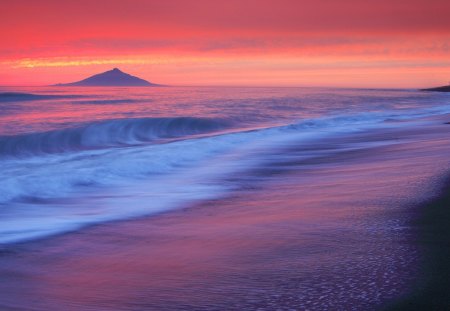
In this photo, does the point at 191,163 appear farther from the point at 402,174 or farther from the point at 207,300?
the point at 207,300

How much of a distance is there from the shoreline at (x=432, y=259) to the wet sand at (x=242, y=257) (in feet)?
0.26

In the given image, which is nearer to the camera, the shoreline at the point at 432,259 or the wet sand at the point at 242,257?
the shoreline at the point at 432,259

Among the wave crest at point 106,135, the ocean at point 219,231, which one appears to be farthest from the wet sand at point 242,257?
the wave crest at point 106,135

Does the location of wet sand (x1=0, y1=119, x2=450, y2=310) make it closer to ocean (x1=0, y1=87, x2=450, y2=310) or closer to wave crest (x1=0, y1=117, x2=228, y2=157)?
ocean (x1=0, y1=87, x2=450, y2=310)

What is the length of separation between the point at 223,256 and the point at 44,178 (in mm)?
5648

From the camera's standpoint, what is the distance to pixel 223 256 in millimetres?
4848

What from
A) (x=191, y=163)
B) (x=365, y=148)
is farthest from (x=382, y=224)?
(x=365, y=148)

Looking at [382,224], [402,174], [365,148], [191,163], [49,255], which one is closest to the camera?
[49,255]

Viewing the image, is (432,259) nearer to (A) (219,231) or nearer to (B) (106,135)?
(A) (219,231)

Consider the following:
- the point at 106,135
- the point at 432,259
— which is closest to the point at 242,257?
the point at 432,259

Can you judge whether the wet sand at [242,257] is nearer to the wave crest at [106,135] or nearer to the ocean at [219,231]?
the ocean at [219,231]

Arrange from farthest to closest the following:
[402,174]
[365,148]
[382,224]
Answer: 1. [365,148]
2. [402,174]
3. [382,224]

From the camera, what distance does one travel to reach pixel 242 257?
4.78 meters

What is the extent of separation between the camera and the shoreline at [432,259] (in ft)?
11.6
